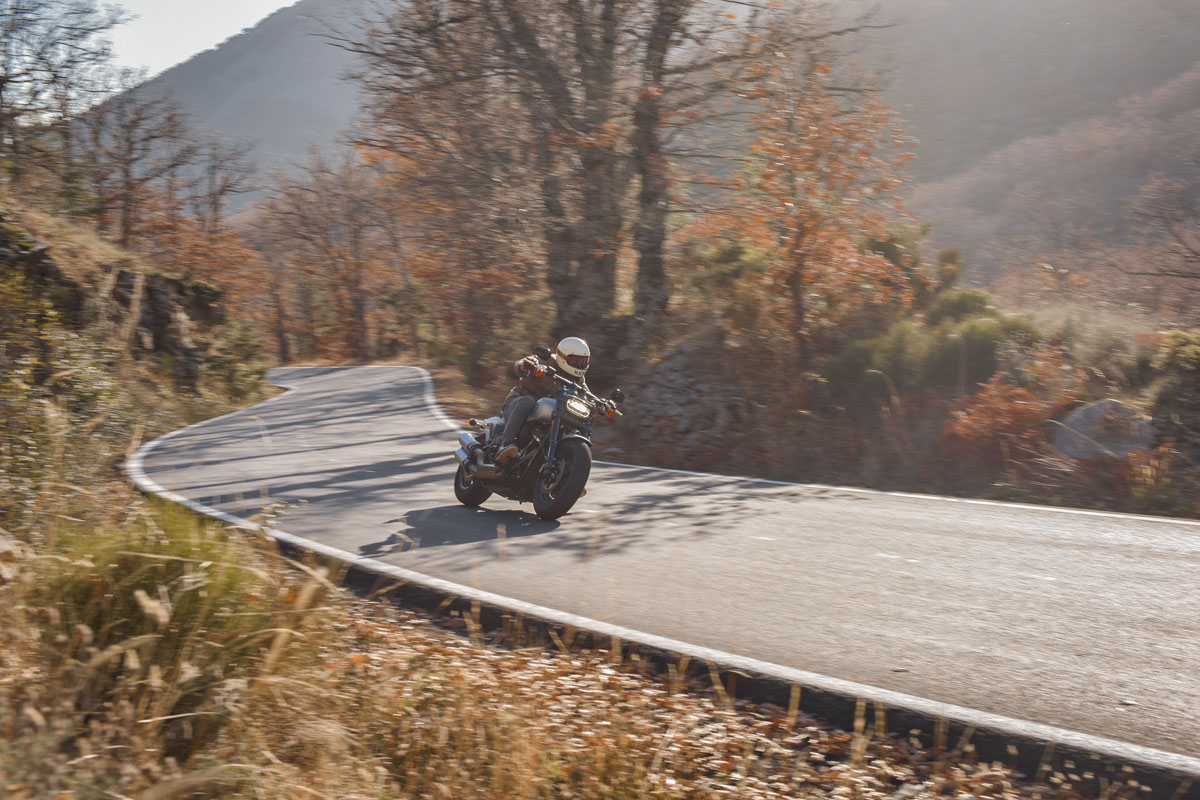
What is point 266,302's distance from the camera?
213 feet

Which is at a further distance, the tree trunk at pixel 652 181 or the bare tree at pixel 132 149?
the bare tree at pixel 132 149

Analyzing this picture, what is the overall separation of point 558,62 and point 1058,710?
52.2ft

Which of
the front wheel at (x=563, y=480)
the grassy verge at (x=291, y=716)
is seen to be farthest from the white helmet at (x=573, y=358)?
the grassy verge at (x=291, y=716)

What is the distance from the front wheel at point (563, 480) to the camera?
8469 mm

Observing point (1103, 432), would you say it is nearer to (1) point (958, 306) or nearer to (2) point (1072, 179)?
(1) point (958, 306)

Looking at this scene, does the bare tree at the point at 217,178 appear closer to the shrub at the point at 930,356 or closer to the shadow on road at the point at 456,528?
the shrub at the point at 930,356

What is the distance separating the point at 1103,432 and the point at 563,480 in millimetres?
6672

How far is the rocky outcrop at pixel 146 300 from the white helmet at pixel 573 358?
24.9 feet

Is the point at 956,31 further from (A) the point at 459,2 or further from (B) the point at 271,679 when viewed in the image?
(B) the point at 271,679

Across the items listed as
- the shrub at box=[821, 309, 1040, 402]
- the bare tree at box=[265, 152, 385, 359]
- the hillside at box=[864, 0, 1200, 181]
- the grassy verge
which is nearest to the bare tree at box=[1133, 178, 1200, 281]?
the shrub at box=[821, 309, 1040, 402]

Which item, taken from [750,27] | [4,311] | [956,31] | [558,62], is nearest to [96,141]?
[558,62]

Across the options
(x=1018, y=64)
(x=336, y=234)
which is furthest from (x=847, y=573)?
(x=1018, y=64)

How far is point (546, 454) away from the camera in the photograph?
872cm

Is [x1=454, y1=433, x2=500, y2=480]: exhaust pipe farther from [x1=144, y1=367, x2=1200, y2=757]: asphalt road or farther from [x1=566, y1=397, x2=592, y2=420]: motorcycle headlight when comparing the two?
[x1=566, y1=397, x2=592, y2=420]: motorcycle headlight
